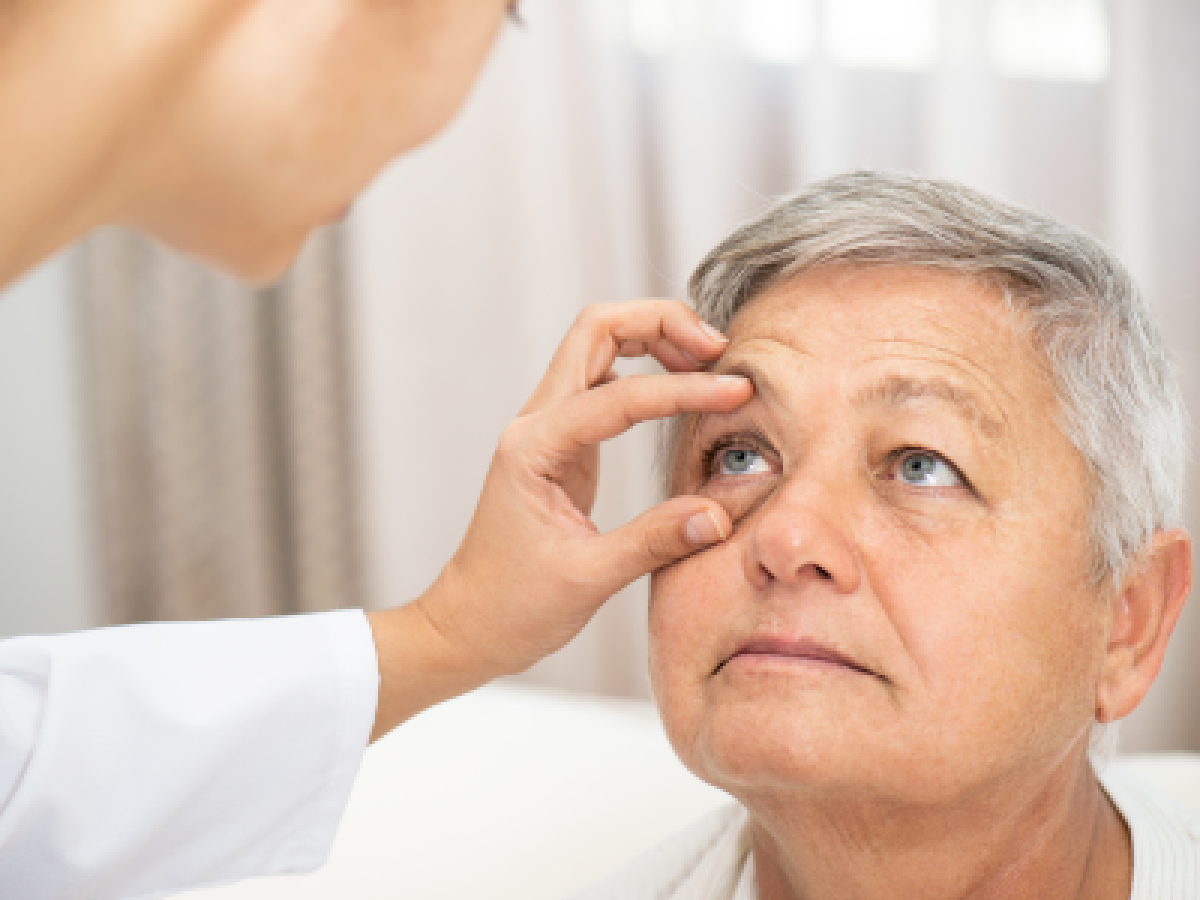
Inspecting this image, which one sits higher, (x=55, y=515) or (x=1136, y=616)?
(x=1136, y=616)

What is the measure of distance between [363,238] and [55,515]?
1496mm

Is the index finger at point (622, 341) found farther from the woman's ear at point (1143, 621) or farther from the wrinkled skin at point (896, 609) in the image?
the woman's ear at point (1143, 621)

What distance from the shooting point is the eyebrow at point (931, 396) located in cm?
120

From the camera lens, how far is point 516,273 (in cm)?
304

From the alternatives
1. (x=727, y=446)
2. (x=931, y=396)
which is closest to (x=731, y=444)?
(x=727, y=446)

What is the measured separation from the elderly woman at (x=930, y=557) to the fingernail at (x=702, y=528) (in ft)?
0.07

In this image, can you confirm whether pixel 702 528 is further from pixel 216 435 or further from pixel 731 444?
pixel 216 435

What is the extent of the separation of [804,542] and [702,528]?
0.13 m

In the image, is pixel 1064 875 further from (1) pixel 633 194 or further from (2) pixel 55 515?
(2) pixel 55 515

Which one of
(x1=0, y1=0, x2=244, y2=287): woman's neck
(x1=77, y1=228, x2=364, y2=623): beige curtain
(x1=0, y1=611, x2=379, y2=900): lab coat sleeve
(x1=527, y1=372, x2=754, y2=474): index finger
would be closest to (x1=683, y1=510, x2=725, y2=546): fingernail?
(x1=527, y1=372, x2=754, y2=474): index finger

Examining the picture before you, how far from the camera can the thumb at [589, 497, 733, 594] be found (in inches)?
47.8

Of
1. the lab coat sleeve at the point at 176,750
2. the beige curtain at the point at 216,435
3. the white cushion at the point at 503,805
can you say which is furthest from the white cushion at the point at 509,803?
the beige curtain at the point at 216,435

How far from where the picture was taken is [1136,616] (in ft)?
4.30

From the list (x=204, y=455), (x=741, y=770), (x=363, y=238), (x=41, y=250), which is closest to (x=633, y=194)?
(x=363, y=238)
